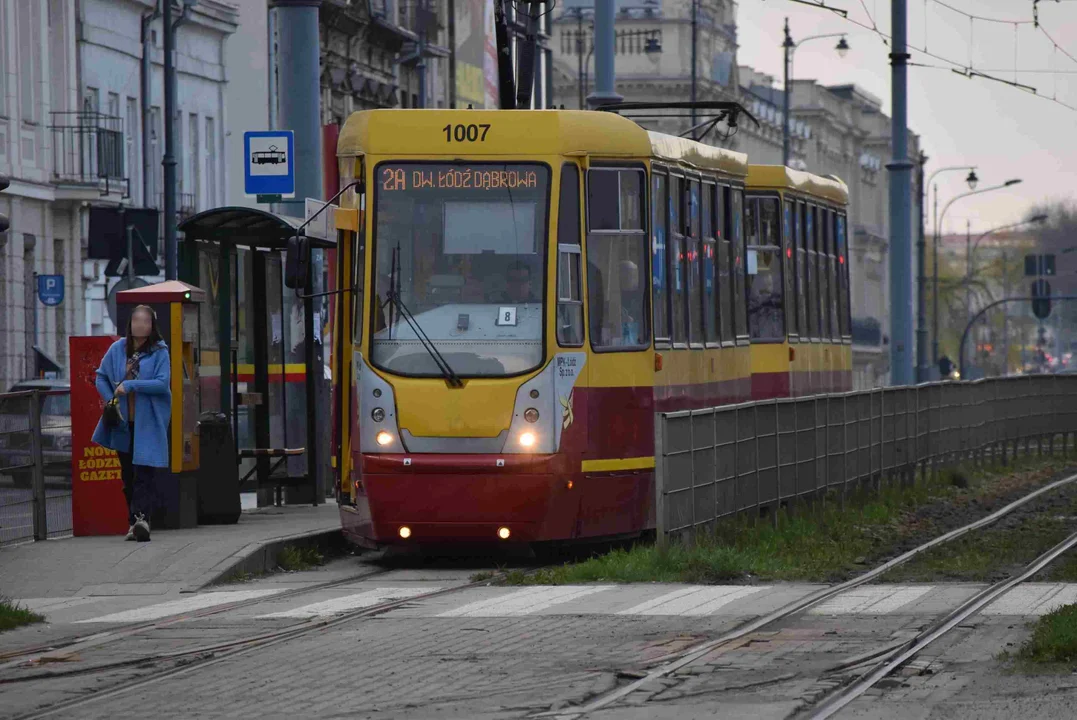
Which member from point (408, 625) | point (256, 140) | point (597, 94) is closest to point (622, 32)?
point (597, 94)

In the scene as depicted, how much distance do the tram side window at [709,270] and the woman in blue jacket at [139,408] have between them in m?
4.67

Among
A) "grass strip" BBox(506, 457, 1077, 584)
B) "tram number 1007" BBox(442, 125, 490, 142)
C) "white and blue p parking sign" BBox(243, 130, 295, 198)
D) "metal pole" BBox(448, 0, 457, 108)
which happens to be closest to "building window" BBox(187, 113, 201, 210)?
"metal pole" BBox(448, 0, 457, 108)

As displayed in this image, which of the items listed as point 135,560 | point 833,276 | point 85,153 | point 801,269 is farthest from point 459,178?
point 85,153

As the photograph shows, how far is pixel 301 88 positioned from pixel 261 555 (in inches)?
274

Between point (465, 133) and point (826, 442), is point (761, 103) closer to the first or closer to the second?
point (826, 442)

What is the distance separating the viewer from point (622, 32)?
11225 centimetres

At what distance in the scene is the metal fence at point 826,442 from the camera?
17.2 m

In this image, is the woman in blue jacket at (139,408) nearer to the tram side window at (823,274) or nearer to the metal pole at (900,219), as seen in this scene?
the tram side window at (823,274)

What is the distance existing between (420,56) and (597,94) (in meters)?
36.7

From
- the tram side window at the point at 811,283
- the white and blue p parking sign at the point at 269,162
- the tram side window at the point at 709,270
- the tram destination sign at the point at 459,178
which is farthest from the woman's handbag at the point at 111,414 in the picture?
the tram side window at the point at 811,283

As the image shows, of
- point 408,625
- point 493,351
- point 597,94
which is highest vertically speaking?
point 597,94

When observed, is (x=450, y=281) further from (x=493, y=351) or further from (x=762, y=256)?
(x=762, y=256)

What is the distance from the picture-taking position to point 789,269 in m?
26.5

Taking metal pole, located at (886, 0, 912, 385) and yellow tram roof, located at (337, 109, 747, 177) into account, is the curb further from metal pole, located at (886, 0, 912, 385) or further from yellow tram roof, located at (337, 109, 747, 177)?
metal pole, located at (886, 0, 912, 385)
